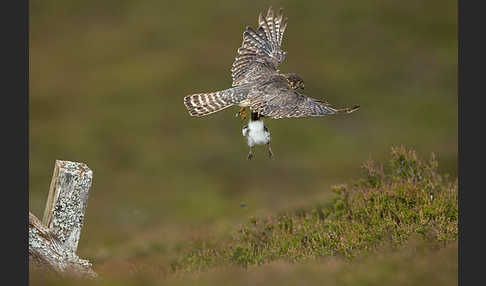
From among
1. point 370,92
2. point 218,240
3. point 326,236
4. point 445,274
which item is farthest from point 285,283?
point 370,92

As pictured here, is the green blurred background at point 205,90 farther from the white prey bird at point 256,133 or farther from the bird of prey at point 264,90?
the white prey bird at point 256,133

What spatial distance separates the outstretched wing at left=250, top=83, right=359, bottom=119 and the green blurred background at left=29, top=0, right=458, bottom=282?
10946mm

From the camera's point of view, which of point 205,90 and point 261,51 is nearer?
point 261,51

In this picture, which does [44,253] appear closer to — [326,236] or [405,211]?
[326,236]

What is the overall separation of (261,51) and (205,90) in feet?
62.9

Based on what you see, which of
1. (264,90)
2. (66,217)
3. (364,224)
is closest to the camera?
(66,217)

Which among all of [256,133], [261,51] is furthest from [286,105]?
[261,51]

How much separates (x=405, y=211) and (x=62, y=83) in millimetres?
28366

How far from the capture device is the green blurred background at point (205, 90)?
25625 millimetres

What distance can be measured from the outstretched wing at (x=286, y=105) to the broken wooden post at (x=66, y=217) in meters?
3.03

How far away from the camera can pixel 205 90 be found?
103ft

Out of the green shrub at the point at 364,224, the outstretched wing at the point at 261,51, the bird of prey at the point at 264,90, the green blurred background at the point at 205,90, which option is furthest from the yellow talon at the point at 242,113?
the green blurred background at the point at 205,90

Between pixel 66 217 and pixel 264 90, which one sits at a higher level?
pixel 264 90

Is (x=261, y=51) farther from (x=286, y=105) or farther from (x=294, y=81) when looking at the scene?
(x=286, y=105)
